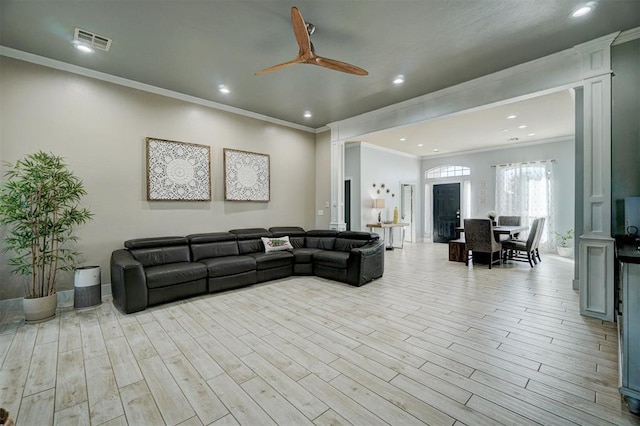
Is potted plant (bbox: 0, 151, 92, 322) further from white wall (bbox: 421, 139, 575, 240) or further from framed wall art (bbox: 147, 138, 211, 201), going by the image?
white wall (bbox: 421, 139, 575, 240)

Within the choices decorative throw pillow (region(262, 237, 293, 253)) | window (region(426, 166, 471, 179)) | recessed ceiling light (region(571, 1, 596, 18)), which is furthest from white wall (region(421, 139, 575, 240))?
decorative throw pillow (region(262, 237, 293, 253))

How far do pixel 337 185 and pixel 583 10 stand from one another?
4.35 meters

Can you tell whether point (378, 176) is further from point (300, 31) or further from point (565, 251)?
point (300, 31)

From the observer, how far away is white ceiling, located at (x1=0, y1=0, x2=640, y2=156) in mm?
2582

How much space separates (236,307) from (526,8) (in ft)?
14.4

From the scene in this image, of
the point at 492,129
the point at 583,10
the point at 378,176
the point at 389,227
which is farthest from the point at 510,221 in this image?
the point at 583,10

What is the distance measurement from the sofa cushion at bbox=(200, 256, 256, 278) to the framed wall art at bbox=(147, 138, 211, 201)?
1.22 m

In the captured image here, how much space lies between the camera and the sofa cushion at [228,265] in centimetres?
396

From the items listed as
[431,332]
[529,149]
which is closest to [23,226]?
[431,332]

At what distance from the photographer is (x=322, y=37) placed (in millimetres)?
3057

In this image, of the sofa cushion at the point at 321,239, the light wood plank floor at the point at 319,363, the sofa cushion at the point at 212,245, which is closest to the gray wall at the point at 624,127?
the light wood plank floor at the point at 319,363

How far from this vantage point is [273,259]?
182 inches

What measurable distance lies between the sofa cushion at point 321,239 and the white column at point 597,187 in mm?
3634

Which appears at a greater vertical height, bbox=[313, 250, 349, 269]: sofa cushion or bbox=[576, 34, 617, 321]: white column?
bbox=[576, 34, 617, 321]: white column
